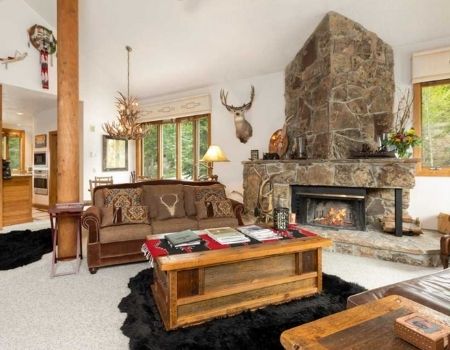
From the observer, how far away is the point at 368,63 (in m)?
4.21

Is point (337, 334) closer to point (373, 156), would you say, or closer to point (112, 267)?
point (112, 267)

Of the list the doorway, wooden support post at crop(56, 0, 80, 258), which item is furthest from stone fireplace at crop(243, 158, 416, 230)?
the doorway

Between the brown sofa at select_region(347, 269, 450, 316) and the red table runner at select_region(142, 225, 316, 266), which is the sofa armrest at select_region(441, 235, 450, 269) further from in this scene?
the red table runner at select_region(142, 225, 316, 266)

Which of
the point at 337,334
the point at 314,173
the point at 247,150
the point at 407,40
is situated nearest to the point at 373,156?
the point at 314,173

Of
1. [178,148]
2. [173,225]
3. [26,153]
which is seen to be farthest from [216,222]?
[26,153]

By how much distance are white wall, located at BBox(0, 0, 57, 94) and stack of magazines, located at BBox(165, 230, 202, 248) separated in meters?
4.87

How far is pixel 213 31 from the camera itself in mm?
4902

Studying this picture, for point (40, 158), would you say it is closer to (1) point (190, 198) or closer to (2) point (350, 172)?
(1) point (190, 198)

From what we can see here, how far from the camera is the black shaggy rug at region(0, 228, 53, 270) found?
335cm

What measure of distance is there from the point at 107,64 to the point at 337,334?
7180mm

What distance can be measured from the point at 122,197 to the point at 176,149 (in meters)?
3.79

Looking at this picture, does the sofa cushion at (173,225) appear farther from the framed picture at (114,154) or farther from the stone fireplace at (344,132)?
the framed picture at (114,154)

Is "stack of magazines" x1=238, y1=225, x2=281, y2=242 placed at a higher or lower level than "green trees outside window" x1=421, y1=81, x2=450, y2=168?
lower

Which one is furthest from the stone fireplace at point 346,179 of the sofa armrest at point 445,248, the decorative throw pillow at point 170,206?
the decorative throw pillow at point 170,206
